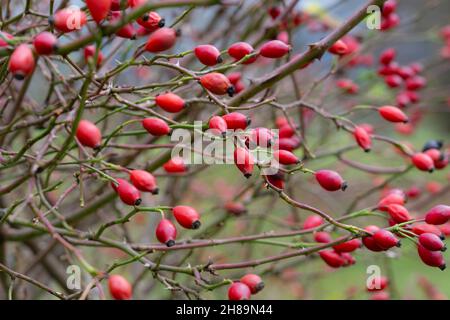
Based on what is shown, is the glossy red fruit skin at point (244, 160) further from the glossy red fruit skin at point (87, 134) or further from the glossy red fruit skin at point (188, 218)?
the glossy red fruit skin at point (87, 134)

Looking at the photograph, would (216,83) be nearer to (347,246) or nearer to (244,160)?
(244,160)

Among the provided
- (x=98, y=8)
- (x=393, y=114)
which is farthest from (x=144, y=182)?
(x=393, y=114)

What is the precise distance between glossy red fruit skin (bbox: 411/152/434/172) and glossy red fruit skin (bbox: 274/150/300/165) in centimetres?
64

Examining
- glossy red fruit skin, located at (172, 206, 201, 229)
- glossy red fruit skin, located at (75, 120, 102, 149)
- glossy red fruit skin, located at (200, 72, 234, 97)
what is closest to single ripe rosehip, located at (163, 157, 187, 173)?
glossy red fruit skin, located at (172, 206, 201, 229)

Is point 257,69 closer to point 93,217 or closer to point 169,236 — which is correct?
point 93,217

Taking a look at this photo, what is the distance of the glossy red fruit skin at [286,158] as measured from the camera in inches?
64.2

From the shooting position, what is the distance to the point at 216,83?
1.51 metres

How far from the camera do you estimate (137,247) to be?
1746 mm

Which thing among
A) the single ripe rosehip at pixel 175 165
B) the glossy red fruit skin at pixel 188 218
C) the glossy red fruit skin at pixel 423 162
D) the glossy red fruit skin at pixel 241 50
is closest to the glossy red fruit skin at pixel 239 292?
the glossy red fruit skin at pixel 188 218

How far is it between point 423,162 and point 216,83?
0.91 meters

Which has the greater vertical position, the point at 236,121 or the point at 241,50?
the point at 241,50
